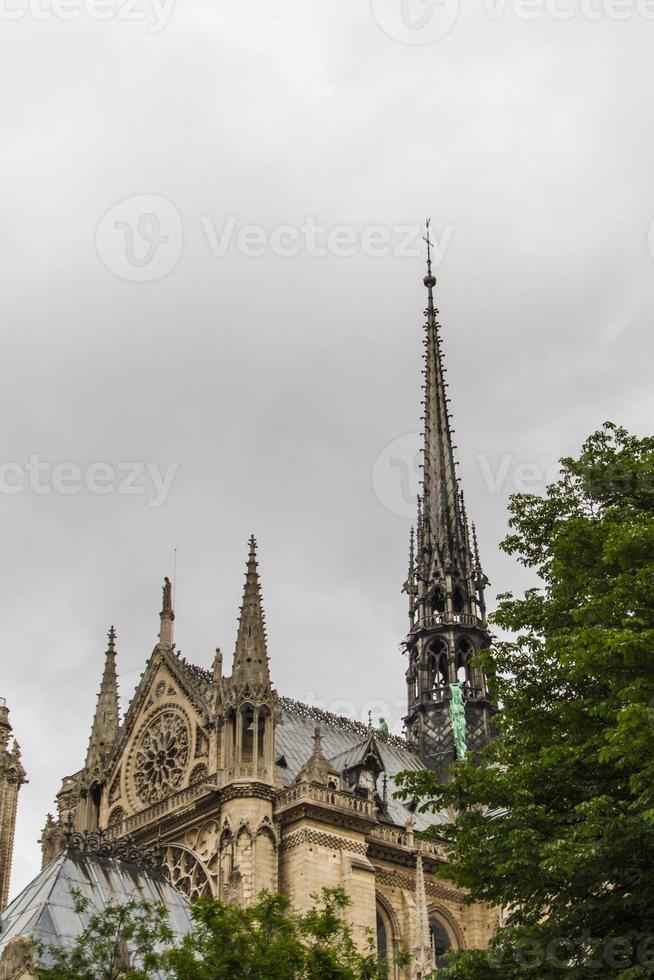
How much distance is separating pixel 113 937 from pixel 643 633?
48.6 ft

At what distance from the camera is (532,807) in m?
22.0

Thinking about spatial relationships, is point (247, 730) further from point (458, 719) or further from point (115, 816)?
point (458, 719)

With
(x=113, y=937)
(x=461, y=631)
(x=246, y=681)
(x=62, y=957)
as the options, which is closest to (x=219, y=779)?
(x=246, y=681)

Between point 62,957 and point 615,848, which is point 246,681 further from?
point 615,848

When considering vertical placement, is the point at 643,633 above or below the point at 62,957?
above

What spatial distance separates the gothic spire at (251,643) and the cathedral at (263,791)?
46 mm

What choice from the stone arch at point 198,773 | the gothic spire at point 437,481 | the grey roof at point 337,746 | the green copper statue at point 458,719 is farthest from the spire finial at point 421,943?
the gothic spire at point 437,481

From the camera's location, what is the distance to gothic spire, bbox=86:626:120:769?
50944mm

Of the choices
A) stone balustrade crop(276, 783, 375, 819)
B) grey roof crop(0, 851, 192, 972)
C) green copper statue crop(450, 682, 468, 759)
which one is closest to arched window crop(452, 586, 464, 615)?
green copper statue crop(450, 682, 468, 759)

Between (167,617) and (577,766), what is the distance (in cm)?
3092

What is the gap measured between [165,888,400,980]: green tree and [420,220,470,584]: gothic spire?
38.5 meters

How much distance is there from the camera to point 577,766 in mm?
22531

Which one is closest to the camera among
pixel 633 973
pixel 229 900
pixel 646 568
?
pixel 633 973

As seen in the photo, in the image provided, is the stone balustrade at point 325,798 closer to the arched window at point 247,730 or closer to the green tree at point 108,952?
the arched window at point 247,730
